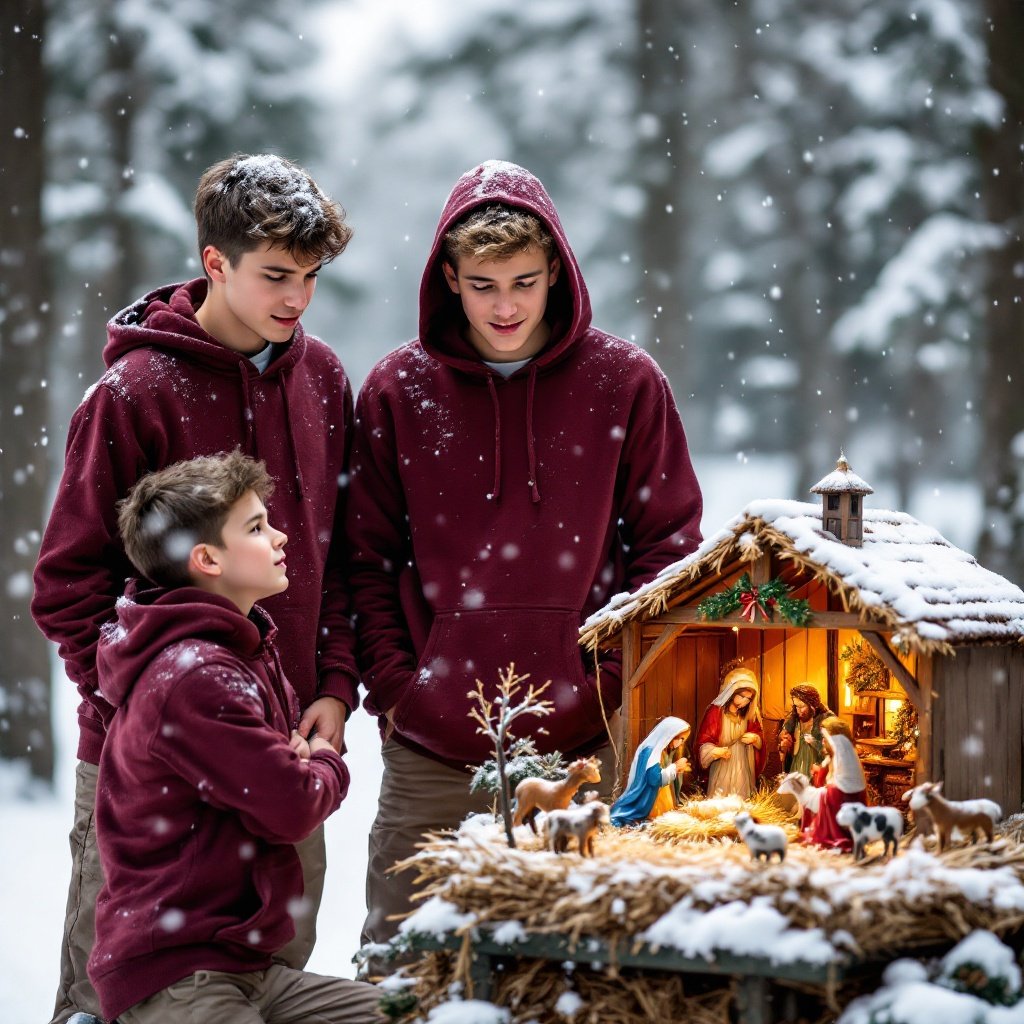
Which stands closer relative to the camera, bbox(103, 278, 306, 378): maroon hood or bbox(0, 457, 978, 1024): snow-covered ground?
bbox(103, 278, 306, 378): maroon hood

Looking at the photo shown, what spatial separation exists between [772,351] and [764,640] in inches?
199

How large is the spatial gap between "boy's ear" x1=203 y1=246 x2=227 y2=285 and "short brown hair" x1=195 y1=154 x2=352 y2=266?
1cm

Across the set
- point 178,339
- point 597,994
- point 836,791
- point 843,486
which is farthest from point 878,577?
point 178,339

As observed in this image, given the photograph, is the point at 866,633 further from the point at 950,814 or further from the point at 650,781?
the point at 650,781

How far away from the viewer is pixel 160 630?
2625 millimetres

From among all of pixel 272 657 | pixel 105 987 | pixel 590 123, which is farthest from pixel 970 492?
pixel 105 987

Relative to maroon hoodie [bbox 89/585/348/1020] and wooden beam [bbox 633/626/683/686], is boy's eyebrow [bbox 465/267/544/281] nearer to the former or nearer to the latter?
wooden beam [bbox 633/626/683/686]

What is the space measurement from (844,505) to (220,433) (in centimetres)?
146

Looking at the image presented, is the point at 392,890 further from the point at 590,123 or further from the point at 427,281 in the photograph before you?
the point at 590,123

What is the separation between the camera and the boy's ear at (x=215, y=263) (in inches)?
124

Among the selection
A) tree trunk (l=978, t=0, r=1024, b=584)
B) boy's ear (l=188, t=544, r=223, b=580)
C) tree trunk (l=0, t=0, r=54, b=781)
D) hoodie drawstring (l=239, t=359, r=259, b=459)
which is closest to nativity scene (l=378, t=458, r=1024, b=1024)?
boy's ear (l=188, t=544, r=223, b=580)

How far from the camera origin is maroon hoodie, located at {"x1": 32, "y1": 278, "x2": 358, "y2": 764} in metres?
2.96

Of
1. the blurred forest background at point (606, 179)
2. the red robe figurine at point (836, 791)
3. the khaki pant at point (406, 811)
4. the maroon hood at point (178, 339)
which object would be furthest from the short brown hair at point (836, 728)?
the blurred forest background at point (606, 179)

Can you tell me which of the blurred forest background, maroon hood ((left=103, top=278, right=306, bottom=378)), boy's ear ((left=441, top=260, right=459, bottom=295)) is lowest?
maroon hood ((left=103, top=278, right=306, bottom=378))
